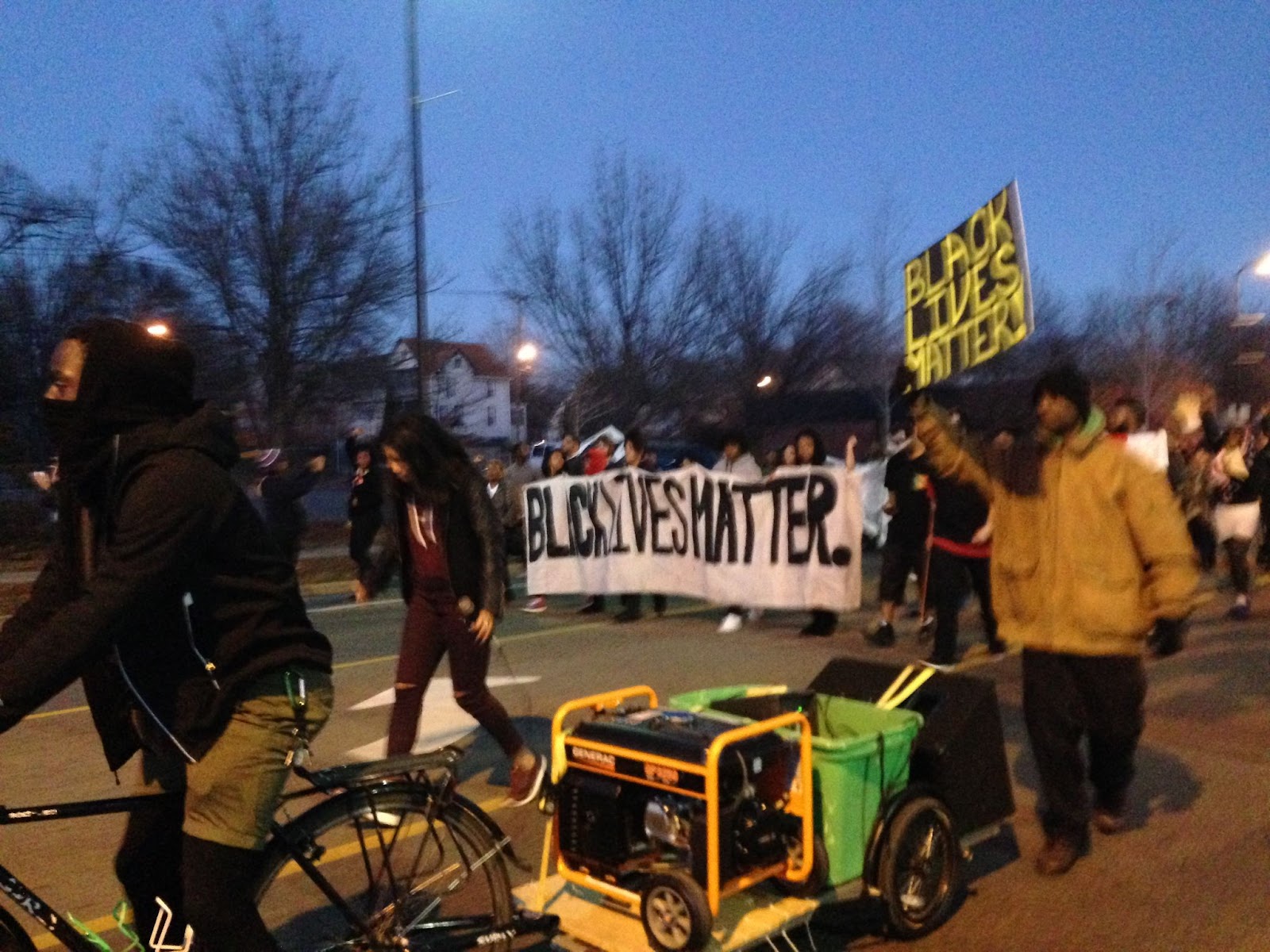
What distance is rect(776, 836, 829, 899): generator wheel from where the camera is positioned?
3.71 m

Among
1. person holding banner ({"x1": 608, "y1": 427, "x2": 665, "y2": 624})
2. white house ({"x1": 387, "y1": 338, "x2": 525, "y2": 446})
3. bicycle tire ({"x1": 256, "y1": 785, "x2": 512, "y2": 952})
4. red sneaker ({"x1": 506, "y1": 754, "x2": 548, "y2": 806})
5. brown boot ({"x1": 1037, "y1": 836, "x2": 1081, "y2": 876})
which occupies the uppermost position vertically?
white house ({"x1": 387, "y1": 338, "x2": 525, "y2": 446})

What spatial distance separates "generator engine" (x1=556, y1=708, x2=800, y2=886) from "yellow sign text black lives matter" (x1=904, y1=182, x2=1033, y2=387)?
3.50 meters

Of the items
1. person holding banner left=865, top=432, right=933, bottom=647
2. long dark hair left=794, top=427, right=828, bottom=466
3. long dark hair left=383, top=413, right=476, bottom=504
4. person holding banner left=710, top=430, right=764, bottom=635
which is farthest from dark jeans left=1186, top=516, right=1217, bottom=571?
long dark hair left=383, top=413, right=476, bottom=504

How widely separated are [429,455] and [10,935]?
263 cm

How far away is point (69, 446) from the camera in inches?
105

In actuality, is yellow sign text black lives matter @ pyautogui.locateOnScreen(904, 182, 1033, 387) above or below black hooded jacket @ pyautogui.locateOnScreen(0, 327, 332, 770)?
above

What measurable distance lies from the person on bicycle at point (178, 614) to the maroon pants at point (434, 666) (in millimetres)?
2250

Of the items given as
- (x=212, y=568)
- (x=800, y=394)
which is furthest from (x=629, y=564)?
(x=800, y=394)

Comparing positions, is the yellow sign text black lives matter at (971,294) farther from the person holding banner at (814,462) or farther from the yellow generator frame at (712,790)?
the yellow generator frame at (712,790)

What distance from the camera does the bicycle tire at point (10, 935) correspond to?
9.21 feet

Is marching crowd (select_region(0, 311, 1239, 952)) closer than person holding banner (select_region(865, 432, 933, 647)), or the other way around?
marching crowd (select_region(0, 311, 1239, 952))

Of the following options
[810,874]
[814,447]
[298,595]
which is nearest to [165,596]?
[298,595]

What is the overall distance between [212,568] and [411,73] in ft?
49.7

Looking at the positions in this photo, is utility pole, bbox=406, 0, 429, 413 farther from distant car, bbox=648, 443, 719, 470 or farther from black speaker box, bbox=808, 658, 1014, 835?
black speaker box, bbox=808, 658, 1014, 835
